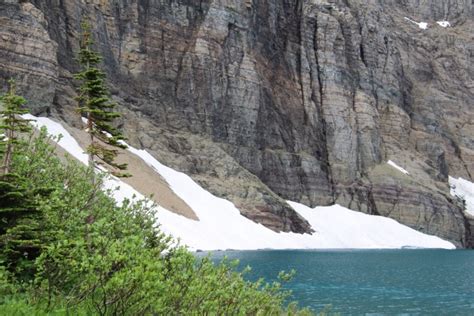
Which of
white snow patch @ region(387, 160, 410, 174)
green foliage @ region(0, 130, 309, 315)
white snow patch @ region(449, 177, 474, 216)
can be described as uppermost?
white snow patch @ region(387, 160, 410, 174)

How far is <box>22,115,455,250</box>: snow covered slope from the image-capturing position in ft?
238

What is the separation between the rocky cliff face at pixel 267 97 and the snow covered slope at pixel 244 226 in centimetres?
297


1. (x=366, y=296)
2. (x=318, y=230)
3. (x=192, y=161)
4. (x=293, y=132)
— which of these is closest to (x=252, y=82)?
(x=293, y=132)

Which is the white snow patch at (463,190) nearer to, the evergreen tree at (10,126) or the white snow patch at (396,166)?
the white snow patch at (396,166)

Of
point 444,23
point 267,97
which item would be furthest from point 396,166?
point 444,23

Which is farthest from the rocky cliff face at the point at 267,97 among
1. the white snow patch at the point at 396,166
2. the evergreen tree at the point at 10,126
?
the evergreen tree at the point at 10,126

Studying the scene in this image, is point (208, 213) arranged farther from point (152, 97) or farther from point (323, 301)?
point (323, 301)

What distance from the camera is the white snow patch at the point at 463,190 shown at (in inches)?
5622

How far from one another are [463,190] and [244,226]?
292 feet

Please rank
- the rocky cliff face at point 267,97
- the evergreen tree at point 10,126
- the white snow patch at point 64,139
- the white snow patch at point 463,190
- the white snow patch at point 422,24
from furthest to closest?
1. the white snow patch at point 422,24
2. the white snow patch at point 463,190
3. the rocky cliff face at point 267,97
4. the white snow patch at point 64,139
5. the evergreen tree at point 10,126

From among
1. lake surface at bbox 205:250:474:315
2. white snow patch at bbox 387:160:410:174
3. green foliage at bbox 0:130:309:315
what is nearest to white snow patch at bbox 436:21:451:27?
white snow patch at bbox 387:160:410:174

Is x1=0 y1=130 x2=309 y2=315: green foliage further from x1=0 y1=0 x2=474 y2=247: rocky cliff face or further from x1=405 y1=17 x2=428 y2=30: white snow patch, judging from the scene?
x1=405 y1=17 x2=428 y2=30: white snow patch

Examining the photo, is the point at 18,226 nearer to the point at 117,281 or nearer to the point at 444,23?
the point at 117,281

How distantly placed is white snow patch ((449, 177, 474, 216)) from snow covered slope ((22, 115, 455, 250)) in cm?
2860
